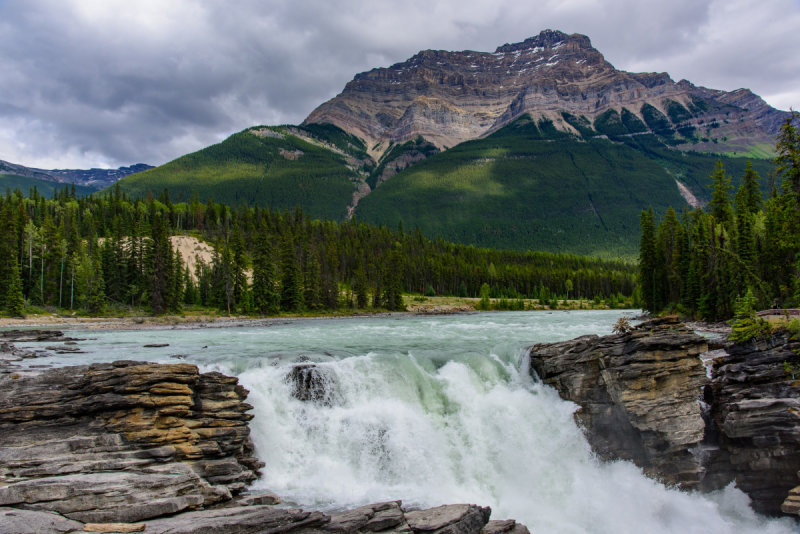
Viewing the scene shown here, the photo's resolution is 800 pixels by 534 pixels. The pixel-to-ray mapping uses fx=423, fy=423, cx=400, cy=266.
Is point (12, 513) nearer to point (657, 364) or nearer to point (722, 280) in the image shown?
point (657, 364)

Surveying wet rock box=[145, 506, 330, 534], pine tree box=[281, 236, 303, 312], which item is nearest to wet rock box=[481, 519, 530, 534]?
wet rock box=[145, 506, 330, 534]

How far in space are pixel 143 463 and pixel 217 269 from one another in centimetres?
8207

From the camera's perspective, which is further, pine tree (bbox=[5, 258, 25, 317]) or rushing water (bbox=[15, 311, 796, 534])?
pine tree (bbox=[5, 258, 25, 317])

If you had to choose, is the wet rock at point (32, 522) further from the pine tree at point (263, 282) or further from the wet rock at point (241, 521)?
the pine tree at point (263, 282)

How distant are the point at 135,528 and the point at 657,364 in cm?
2141

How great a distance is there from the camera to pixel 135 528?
10.1 meters

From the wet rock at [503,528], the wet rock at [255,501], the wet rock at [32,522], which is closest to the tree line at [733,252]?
the wet rock at [503,528]

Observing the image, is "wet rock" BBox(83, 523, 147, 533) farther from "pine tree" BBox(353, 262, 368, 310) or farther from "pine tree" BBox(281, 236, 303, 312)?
"pine tree" BBox(353, 262, 368, 310)

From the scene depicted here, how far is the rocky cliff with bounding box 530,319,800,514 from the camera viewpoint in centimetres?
1870

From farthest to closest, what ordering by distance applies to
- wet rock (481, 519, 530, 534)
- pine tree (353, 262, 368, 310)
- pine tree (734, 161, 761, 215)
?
pine tree (353, 262, 368, 310)
pine tree (734, 161, 761, 215)
wet rock (481, 519, 530, 534)

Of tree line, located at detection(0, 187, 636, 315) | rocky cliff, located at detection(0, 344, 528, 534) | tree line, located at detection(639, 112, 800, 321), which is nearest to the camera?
rocky cliff, located at detection(0, 344, 528, 534)

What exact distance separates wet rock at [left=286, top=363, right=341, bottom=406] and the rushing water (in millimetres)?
115

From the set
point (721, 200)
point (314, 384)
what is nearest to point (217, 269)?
point (314, 384)

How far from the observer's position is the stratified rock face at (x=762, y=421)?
60.2 ft
